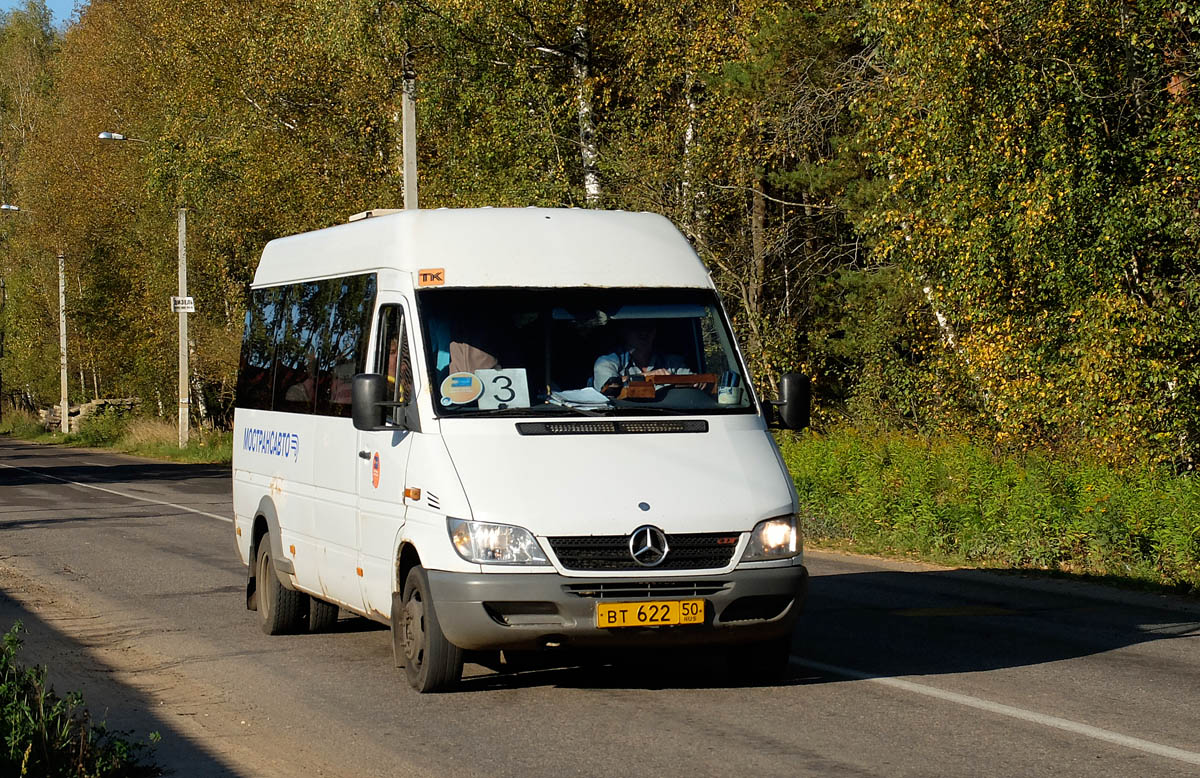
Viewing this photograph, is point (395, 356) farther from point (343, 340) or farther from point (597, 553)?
point (597, 553)

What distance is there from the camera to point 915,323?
2748 centimetres

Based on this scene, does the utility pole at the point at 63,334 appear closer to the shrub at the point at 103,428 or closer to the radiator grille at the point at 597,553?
the shrub at the point at 103,428

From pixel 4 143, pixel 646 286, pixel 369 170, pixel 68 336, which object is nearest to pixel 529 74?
pixel 369 170

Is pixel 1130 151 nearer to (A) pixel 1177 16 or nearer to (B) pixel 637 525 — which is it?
(A) pixel 1177 16

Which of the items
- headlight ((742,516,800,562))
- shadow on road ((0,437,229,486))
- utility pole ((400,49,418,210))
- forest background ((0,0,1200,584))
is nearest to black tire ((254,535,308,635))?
headlight ((742,516,800,562))

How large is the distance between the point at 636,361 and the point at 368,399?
58.6 inches

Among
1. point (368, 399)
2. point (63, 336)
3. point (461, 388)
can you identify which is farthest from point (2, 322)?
point (461, 388)

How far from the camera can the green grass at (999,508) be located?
49.2 feet

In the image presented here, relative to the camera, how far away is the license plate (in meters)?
8.35

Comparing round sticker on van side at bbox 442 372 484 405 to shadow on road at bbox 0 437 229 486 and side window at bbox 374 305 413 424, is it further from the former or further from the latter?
shadow on road at bbox 0 437 229 486

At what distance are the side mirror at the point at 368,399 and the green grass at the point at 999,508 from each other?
24.7ft

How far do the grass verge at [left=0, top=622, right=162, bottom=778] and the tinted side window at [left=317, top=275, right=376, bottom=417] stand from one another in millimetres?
3094

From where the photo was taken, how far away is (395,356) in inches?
381

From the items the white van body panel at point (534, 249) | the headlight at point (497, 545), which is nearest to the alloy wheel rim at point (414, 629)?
the headlight at point (497, 545)
